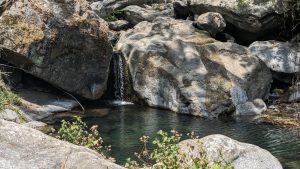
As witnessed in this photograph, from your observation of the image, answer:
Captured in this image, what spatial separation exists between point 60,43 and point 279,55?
10.3 meters

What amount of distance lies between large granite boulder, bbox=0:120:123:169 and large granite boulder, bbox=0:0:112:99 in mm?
12025

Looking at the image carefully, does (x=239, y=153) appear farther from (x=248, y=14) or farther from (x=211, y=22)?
(x=211, y=22)

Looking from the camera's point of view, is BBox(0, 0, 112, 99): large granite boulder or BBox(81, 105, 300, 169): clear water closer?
BBox(81, 105, 300, 169): clear water

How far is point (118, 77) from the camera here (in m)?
22.6

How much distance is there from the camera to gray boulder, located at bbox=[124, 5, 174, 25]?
90.6 ft

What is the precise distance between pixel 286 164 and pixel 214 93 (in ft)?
25.2

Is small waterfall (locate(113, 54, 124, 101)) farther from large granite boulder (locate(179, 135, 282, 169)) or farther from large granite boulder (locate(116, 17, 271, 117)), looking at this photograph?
large granite boulder (locate(179, 135, 282, 169))

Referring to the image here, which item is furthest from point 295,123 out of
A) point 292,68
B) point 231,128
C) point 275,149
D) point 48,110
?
point 48,110

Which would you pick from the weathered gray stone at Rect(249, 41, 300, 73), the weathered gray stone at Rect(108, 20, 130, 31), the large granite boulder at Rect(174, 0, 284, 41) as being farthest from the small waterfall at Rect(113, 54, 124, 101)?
the weathered gray stone at Rect(249, 41, 300, 73)

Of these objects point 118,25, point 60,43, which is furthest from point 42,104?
point 118,25

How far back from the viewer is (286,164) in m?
12.4

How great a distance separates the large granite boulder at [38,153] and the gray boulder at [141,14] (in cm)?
2234

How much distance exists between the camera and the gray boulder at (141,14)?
27.6m

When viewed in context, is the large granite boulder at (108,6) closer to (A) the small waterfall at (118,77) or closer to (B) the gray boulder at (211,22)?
(B) the gray boulder at (211,22)
